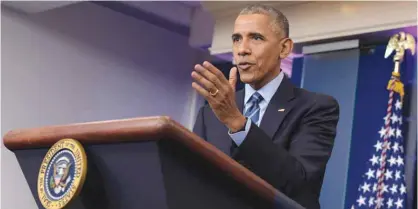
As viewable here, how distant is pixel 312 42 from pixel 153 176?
11.7 feet

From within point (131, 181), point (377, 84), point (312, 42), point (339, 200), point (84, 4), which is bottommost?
point (339, 200)

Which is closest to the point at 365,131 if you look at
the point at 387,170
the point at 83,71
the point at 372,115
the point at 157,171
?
the point at 372,115

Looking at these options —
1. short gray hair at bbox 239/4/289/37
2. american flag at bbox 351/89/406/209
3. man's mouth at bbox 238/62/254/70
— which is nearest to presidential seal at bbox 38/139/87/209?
man's mouth at bbox 238/62/254/70

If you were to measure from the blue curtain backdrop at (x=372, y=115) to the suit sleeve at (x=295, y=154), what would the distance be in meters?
2.66

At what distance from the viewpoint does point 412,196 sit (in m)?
3.70

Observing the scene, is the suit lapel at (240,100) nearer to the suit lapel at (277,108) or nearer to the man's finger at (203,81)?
the suit lapel at (277,108)

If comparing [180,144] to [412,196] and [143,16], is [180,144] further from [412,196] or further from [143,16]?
[143,16]

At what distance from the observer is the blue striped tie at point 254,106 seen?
135 centimetres

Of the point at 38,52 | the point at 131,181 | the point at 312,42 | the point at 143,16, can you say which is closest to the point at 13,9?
the point at 38,52

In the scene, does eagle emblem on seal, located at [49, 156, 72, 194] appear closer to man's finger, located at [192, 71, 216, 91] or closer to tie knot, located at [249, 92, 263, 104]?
man's finger, located at [192, 71, 216, 91]

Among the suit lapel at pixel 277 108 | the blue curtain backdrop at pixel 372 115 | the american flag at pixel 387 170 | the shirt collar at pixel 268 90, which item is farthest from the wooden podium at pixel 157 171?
the blue curtain backdrop at pixel 372 115

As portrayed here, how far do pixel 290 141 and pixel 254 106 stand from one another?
0.16 meters

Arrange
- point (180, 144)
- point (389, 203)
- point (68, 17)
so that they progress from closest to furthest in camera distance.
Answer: point (180, 144) < point (389, 203) < point (68, 17)

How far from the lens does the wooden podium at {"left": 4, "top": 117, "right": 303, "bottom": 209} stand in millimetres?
839
